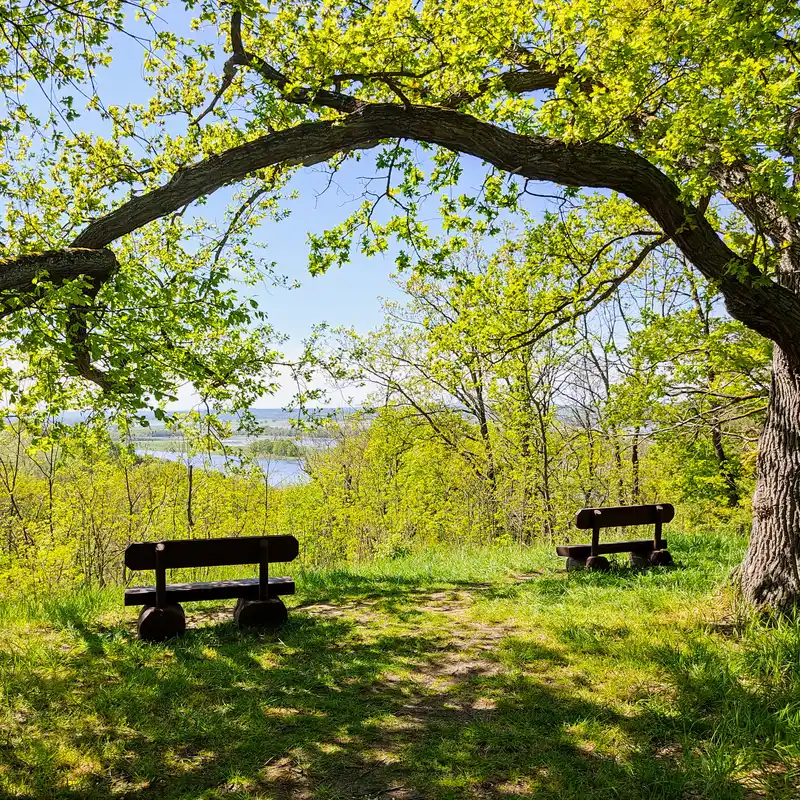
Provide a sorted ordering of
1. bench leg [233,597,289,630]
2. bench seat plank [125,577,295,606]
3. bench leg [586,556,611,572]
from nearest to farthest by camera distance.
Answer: bench seat plank [125,577,295,606] < bench leg [233,597,289,630] < bench leg [586,556,611,572]

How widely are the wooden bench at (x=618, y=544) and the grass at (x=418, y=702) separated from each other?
152cm

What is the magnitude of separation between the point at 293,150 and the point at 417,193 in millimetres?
1863

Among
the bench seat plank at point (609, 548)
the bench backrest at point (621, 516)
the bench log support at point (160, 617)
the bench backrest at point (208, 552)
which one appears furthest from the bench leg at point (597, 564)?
the bench log support at point (160, 617)

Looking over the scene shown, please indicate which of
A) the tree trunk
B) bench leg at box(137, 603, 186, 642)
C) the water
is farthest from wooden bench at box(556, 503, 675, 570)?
bench leg at box(137, 603, 186, 642)

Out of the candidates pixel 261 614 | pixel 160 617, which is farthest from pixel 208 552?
pixel 261 614

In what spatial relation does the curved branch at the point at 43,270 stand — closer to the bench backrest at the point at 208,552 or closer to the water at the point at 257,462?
the bench backrest at the point at 208,552

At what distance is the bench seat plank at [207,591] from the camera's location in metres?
5.48

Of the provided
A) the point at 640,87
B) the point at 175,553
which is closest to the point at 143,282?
the point at 175,553

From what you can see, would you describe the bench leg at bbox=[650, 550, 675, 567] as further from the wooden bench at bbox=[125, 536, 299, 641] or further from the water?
the water

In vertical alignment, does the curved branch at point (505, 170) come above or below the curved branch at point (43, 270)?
above

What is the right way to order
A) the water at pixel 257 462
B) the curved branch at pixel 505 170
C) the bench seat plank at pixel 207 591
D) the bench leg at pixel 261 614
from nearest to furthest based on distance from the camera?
the curved branch at pixel 505 170, the bench seat plank at pixel 207 591, the bench leg at pixel 261 614, the water at pixel 257 462

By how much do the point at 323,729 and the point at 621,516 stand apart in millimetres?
5668

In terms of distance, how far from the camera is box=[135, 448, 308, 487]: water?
26.5ft

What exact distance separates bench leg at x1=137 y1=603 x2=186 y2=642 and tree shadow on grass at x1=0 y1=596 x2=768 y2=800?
18cm
